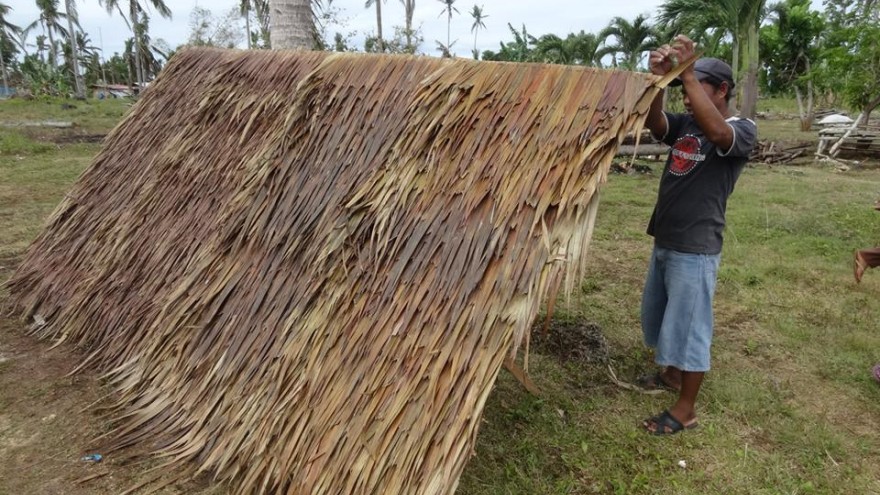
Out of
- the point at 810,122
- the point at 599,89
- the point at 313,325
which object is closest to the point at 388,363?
the point at 313,325

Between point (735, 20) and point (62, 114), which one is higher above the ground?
point (735, 20)

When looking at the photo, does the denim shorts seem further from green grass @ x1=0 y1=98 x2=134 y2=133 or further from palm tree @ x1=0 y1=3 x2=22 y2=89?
palm tree @ x1=0 y1=3 x2=22 y2=89

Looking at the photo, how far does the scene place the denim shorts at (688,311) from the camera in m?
2.70

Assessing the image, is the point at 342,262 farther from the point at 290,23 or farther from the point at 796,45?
the point at 796,45

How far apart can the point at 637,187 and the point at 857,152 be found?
7.87 m

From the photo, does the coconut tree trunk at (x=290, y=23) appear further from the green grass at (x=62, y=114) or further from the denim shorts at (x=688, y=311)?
the green grass at (x=62, y=114)

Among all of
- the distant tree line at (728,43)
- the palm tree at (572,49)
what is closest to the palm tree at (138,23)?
the distant tree line at (728,43)

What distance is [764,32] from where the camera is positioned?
2478cm

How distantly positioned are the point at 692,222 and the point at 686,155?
13.2 inches

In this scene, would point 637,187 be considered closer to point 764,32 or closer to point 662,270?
point 662,270

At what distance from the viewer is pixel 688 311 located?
274 cm

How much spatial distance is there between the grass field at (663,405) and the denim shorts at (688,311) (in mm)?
465

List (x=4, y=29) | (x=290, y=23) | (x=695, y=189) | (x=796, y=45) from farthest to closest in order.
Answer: (x=4, y=29)
(x=796, y=45)
(x=290, y=23)
(x=695, y=189)

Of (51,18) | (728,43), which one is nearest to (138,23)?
(51,18)
